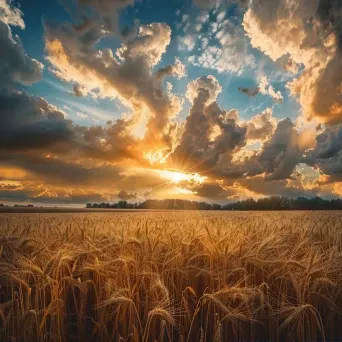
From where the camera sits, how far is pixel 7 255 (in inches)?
178

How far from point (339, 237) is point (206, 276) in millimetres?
3356

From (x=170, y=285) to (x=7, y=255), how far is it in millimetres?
2611

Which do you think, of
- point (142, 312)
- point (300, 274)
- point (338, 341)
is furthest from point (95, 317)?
point (338, 341)

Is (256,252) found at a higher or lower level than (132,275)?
higher

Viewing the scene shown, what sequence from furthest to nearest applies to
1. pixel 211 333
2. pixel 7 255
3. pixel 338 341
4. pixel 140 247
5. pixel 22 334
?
pixel 7 255 < pixel 140 247 < pixel 338 341 < pixel 211 333 < pixel 22 334

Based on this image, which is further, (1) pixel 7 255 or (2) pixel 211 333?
(1) pixel 7 255

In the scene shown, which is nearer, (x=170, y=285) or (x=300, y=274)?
(x=300, y=274)

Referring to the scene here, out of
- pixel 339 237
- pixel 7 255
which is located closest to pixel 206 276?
pixel 7 255

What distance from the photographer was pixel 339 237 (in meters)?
5.68

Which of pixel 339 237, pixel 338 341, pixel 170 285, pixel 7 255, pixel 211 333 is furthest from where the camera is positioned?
pixel 339 237

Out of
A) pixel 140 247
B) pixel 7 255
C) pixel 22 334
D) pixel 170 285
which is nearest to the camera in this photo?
pixel 22 334

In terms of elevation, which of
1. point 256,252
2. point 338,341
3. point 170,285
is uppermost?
point 256,252

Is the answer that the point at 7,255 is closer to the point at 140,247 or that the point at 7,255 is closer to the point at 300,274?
the point at 140,247

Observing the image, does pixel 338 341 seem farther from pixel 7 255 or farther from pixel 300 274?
pixel 7 255
